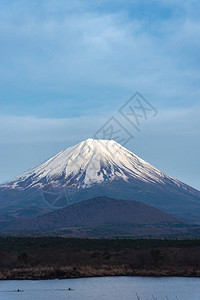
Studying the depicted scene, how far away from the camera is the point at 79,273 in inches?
2160

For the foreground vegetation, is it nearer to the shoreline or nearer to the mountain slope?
the shoreline

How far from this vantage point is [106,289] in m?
45.4

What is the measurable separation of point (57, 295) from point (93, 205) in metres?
151

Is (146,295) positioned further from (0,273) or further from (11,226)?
(11,226)

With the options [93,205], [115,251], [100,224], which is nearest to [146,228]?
[100,224]

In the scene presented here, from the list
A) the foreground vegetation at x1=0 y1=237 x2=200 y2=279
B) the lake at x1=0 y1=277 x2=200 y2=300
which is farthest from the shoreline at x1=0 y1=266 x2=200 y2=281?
the lake at x1=0 y1=277 x2=200 y2=300

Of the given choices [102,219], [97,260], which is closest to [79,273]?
[97,260]

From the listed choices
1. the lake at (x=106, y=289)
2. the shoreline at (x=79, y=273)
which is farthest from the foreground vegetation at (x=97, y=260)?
the lake at (x=106, y=289)

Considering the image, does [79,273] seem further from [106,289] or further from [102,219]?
[102,219]

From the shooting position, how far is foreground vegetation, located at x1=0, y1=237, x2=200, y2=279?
55.3 m

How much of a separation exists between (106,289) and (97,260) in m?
15.8

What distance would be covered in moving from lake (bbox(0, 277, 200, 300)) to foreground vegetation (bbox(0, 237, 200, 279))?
3.43m

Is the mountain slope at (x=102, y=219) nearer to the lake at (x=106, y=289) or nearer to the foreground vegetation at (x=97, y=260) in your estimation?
the foreground vegetation at (x=97, y=260)

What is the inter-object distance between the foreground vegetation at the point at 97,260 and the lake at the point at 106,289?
343 centimetres
